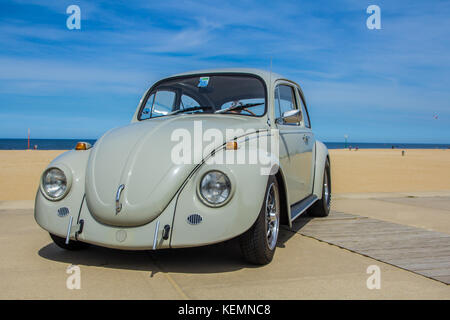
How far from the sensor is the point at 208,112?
4523 mm

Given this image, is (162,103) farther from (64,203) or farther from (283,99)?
(64,203)

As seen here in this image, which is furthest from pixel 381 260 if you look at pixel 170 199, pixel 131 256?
pixel 131 256

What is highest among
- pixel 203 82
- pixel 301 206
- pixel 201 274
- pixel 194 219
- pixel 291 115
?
pixel 203 82

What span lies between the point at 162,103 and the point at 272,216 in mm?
1985

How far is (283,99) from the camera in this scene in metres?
5.02

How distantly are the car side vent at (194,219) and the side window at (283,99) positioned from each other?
1.80 metres

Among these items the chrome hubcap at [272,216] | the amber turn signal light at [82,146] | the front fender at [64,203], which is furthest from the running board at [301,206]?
the amber turn signal light at [82,146]

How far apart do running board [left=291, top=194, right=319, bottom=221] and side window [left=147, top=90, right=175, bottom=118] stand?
177cm

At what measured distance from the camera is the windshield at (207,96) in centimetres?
453

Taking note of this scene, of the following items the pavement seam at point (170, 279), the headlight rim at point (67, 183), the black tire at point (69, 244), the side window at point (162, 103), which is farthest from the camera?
the side window at point (162, 103)

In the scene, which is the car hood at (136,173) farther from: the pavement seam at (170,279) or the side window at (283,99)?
the side window at (283,99)

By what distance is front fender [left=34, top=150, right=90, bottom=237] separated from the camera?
335 centimetres

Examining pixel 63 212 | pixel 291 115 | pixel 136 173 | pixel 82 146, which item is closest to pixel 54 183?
pixel 63 212
